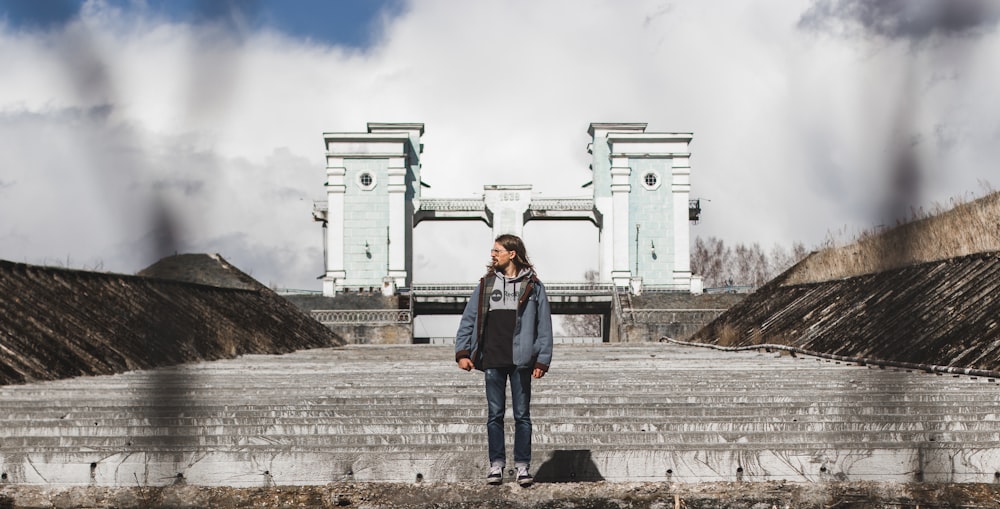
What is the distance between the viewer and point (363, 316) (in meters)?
42.2

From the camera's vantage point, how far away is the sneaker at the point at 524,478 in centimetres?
494

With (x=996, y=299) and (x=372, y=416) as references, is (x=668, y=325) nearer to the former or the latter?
(x=996, y=299)

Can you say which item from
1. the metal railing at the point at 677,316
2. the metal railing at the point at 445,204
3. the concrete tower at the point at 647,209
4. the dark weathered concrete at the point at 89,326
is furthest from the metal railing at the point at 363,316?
the dark weathered concrete at the point at 89,326

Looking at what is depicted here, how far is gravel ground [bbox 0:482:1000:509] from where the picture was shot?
173 inches

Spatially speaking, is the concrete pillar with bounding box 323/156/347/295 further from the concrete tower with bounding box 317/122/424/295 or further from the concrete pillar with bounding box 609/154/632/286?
the concrete pillar with bounding box 609/154/632/286

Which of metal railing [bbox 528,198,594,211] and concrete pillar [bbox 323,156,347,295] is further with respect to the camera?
metal railing [bbox 528,198,594,211]

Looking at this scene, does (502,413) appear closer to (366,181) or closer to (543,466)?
(543,466)

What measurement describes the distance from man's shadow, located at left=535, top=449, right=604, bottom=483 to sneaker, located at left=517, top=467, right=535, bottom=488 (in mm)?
542

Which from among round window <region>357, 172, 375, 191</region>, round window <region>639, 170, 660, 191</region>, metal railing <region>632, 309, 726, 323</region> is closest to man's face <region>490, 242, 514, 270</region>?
metal railing <region>632, 309, 726, 323</region>

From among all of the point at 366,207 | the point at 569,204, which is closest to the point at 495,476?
the point at 366,207

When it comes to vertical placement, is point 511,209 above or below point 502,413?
above

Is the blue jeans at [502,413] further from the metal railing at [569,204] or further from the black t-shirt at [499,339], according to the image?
the metal railing at [569,204]

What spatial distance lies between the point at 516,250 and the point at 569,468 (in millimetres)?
1258

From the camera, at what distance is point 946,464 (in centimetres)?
577
